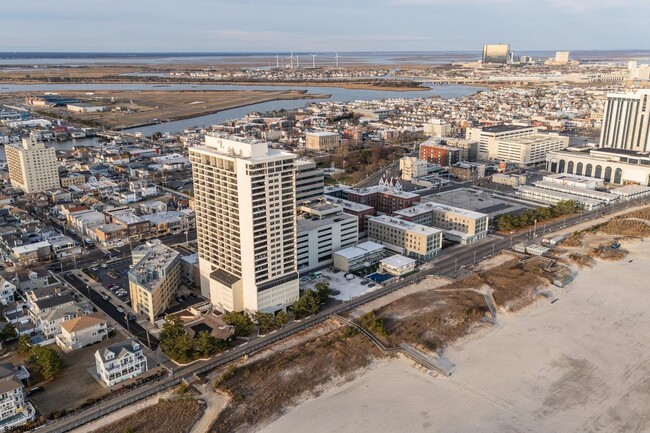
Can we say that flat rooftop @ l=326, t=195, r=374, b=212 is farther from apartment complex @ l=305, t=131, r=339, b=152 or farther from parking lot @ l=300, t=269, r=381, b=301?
apartment complex @ l=305, t=131, r=339, b=152

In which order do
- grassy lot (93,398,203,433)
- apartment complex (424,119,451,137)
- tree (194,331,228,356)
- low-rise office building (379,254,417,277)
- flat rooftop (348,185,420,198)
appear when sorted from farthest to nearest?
1. apartment complex (424,119,451,137)
2. flat rooftop (348,185,420,198)
3. low-rise office building (379,254,417,277)
4. tree (194,331,228,356)
5. grassy lot (93,398,203,433)

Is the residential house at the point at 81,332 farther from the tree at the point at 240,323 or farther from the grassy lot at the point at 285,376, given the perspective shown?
the grassy lot at the point at 285,376

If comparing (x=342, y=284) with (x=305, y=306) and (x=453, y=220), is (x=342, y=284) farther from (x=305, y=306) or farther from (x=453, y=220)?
(x=453, y=220)

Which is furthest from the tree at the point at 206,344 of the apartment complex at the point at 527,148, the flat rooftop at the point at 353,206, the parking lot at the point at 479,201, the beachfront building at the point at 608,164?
the apartment complex at the point at 527,148

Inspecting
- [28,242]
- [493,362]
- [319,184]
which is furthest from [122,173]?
[493,362]

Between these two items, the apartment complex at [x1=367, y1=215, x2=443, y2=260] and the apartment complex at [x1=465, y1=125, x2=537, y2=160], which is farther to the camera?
the apartment complex at [x1=465, y1=125, x2=537, y2=160]

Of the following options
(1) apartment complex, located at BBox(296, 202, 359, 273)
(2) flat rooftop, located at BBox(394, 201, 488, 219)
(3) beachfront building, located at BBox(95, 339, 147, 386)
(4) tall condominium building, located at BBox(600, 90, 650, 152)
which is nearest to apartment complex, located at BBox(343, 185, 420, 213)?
(2) flat rooftop, located at BBox(394, 201, 488, 219)
